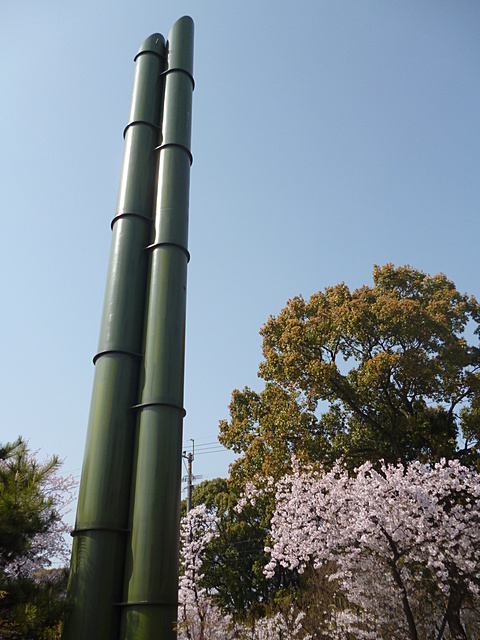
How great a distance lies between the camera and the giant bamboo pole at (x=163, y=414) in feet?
15.6

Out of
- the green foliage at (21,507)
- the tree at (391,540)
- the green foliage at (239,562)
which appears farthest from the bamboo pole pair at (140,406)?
the green foliage at (239,562)

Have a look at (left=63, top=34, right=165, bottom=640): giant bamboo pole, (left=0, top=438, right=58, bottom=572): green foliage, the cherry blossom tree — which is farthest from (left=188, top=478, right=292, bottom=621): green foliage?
(left=0, top=438, right=58, bottom=572): green foliage

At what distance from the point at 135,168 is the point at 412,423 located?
27.7ft

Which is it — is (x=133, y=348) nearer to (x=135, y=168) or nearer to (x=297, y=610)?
(x=135, y=168)

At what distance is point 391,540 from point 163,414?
5.41m

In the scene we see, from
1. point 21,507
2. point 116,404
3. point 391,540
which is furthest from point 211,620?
point 21,507

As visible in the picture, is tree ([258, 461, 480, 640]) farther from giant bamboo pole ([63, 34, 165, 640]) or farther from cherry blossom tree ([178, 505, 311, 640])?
giant bamboo pole ([63, 34, 165, 640])

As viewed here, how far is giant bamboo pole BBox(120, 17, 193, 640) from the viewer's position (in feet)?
15.6

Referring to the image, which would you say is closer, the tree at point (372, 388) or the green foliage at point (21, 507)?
the green foliage at point (21, 507)

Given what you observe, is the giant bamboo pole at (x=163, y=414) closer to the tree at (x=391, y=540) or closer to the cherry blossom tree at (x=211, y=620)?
the tree at (x=391, y=540)

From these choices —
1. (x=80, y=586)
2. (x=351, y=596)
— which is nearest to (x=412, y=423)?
(x=351, y=596)

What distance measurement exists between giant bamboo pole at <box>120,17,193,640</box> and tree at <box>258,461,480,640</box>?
16.3 feet

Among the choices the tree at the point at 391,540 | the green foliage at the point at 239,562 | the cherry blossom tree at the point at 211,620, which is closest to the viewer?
the tree at the point at 391,540

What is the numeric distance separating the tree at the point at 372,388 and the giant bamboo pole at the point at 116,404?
6653 millimetres
